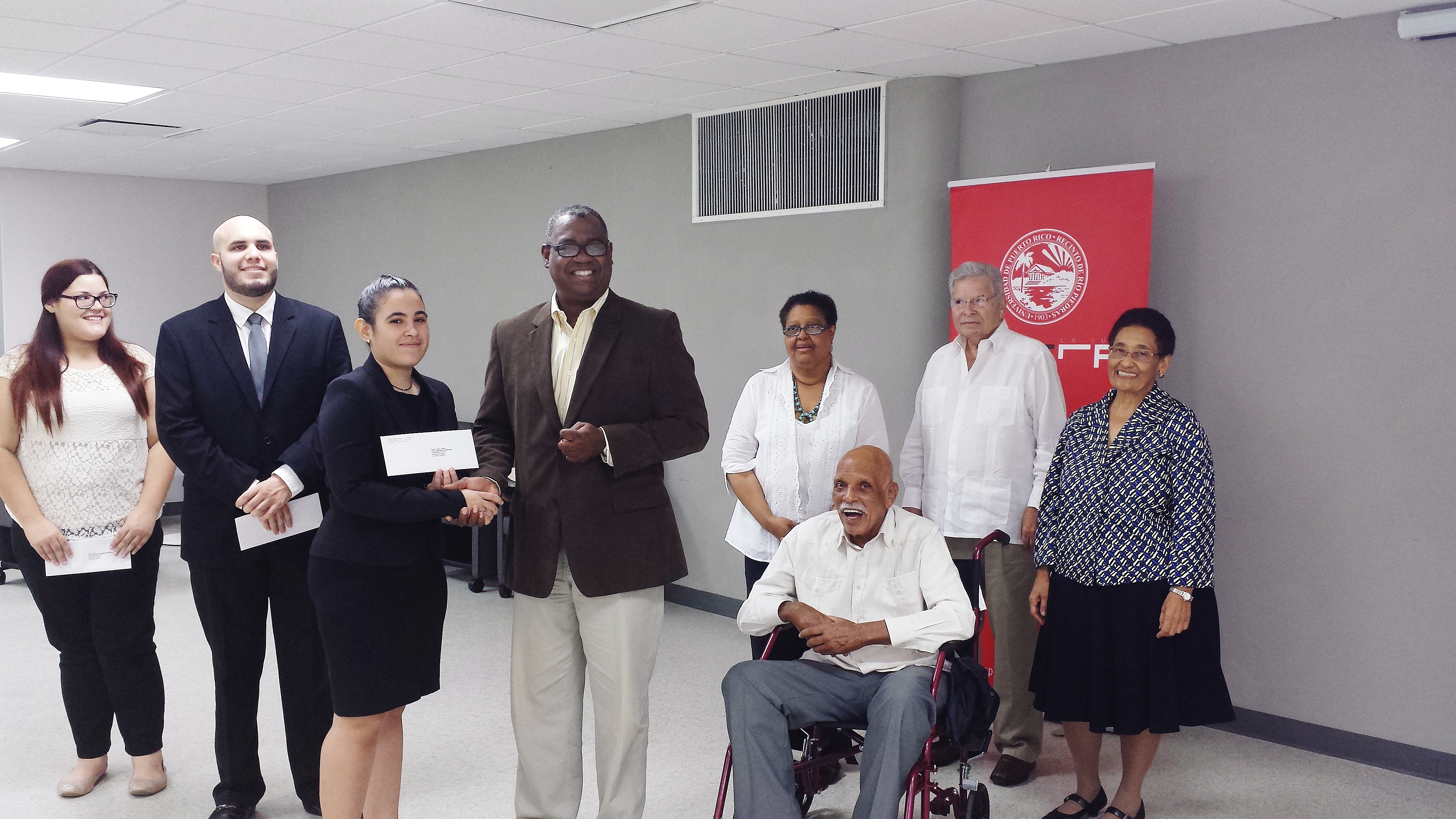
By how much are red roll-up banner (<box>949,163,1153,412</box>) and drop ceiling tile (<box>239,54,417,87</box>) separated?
2.63 meters

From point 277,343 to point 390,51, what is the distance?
188 centimetres

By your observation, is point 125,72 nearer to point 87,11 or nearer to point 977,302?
point 87,11

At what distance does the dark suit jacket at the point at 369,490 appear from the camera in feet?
8.60

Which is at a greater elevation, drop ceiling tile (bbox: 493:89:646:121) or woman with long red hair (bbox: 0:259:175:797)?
drop ceiling tile (bbox: 493:89:646:121)

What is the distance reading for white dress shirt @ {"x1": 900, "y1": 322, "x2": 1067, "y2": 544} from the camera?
3.76 m

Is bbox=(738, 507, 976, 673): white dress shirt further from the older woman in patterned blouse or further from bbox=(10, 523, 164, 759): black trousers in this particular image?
bbox=(10, 523, 164, 759): black trousers

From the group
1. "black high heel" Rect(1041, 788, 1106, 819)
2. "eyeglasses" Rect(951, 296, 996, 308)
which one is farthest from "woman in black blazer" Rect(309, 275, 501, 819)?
"black high heel" Rect(1041, 788, 1106, 819)

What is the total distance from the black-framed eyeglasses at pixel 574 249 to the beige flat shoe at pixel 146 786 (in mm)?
2428

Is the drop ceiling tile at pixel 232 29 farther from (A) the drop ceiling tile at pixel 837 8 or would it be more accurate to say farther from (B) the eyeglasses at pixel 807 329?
(B) the eyeglasses at pixel 807 329

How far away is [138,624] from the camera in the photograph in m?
3.57

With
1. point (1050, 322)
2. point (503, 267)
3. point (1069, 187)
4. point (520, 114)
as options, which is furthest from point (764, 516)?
point (503, 267)

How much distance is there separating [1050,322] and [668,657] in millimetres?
2392

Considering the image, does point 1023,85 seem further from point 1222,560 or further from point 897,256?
point 1222,560

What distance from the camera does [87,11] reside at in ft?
12.9
